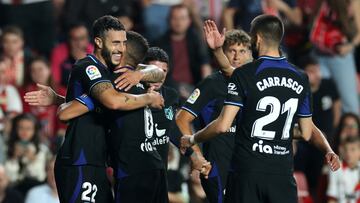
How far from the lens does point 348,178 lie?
1294 cm

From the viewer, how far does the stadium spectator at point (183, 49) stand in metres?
14.7

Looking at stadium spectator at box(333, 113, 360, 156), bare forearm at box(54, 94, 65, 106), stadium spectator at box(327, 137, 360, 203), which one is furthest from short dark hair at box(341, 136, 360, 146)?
bare forearm at box(54, 94, 65, 106)

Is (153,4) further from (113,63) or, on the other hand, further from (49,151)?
(113,63)

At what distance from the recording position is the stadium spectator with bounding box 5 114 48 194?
1310 cm

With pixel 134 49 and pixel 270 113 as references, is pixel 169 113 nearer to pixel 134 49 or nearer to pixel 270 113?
pixel 134 49

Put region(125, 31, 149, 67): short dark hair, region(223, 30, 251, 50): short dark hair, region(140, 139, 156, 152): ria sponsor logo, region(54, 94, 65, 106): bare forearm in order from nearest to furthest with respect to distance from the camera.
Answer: region(140, 139, 156, 152): ria sponsor logo, region(125, 31, 149, 67): short dark hair, region(54, 94, 65, 106): bare forearm, region(223, 30, 251, 50): short dark hair

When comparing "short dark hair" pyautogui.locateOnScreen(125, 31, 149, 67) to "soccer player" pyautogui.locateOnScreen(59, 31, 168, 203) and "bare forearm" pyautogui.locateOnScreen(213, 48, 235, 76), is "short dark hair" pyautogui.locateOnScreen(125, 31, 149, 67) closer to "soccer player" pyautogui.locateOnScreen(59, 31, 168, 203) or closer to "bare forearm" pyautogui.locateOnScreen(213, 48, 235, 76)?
"soccer player" pyautogui.locateOnScreen(59, 31, 168, 203)

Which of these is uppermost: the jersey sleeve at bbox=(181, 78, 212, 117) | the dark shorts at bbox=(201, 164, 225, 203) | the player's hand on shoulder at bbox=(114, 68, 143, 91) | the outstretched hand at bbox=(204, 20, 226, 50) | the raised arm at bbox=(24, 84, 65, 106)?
the outstretched hand at bbox=(204, 20, 226, 50)

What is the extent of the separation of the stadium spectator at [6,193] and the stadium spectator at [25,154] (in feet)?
1.72

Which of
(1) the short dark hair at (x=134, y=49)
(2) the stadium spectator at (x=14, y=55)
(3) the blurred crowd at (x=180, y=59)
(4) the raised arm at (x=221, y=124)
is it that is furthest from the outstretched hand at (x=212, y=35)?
(2) the stadium spectator at (x=14, y=55)

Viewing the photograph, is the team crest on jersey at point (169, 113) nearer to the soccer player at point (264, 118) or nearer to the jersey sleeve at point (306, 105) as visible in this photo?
the soccer player at point (264, 118)

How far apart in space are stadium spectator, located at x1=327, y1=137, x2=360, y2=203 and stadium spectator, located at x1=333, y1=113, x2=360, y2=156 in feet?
0.91

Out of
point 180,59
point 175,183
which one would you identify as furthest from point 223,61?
point 180,59

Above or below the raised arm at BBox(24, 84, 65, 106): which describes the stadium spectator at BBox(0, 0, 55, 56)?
above
